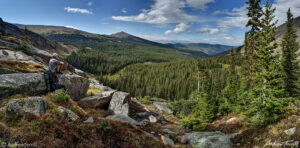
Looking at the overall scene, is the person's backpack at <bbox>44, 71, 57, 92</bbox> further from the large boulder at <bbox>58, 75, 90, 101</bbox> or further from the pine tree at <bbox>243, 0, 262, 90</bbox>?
the pine tree at <bbox>243, 0, 262, 90</bbox>

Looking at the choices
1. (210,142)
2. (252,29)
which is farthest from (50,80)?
(252,29)

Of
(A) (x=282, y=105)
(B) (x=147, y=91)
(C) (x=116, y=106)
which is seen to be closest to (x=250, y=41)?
(A) (x=282, y=105)

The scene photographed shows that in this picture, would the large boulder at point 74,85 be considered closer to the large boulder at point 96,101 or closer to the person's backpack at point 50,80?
the large boulder at point 96,101

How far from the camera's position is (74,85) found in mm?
14617

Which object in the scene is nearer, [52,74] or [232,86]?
[52,74]

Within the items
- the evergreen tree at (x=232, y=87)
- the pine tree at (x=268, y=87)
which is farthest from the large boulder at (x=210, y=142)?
the evergreen tree at (x=232, y=87)

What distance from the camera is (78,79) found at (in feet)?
50.8

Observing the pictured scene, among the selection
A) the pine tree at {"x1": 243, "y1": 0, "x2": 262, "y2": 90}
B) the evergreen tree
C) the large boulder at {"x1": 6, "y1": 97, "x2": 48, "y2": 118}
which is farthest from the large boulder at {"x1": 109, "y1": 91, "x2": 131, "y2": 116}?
the evergreen tree

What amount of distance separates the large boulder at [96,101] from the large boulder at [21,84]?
507 centimetres

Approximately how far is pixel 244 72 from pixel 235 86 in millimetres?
10731

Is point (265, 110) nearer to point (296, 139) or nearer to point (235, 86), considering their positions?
point (296, 139)

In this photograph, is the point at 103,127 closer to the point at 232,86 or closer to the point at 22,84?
the point at 22,84

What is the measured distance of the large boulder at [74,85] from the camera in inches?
531

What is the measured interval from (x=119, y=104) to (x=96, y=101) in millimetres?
2925
